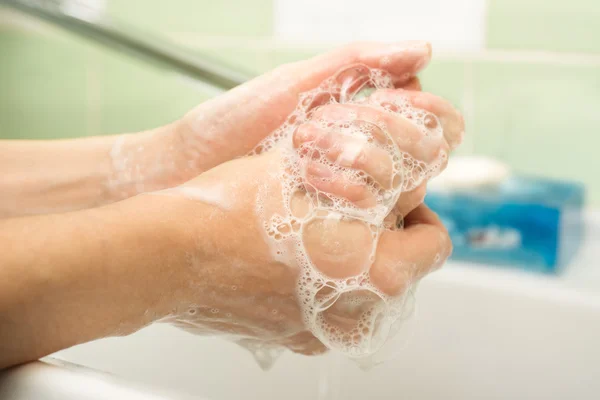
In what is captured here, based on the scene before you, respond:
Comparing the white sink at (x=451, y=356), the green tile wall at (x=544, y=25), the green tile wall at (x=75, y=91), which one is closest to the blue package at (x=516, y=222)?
the white sink at (x=451, y=356)

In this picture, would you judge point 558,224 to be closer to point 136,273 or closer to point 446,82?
point 446,82

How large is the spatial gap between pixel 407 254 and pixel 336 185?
0.09 metres

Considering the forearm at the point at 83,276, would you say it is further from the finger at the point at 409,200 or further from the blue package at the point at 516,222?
the blue package at the point at 516,222

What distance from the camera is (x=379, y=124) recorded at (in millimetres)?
562

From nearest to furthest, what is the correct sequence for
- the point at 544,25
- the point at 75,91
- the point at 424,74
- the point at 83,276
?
the point at 83,276 < the point at 544,25 < the point at 424,74 < the point at 75,91

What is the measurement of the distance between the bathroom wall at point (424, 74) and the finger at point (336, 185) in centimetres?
50

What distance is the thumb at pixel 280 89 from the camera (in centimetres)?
60

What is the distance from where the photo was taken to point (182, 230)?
492 mm

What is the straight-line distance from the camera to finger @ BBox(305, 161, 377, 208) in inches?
21.2

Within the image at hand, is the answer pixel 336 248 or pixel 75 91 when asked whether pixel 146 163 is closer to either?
pixel 336 248

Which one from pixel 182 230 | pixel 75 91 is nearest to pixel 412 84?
pixel 182 230

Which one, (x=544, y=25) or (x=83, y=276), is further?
(x=544, y=25)

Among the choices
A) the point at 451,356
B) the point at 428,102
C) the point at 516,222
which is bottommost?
the point at 451,356

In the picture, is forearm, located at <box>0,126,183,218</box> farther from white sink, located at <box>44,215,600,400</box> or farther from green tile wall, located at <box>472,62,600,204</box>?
green tile wall, located at <box>472,62,600,204</box>
